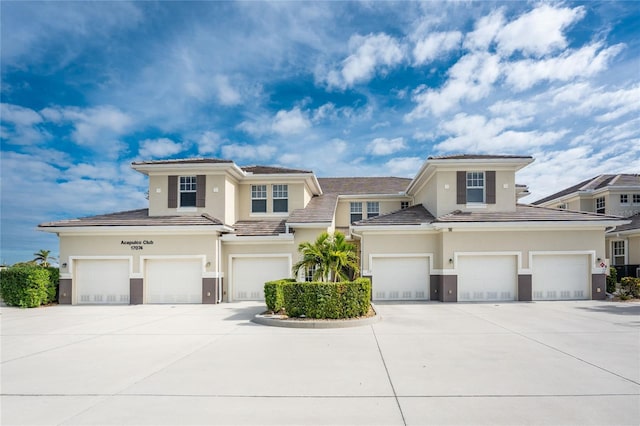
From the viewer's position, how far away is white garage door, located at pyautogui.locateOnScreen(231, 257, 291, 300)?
19188 millimetres

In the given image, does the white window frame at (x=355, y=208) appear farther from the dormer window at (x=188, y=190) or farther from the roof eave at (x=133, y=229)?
the dormer window at (x=188, y=190)

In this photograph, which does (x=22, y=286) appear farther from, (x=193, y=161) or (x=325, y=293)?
(x=325, y=293)

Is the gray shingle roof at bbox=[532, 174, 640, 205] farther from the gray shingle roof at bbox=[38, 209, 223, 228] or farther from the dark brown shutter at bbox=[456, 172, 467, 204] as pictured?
the gray shingle roof at bbox=[38, 209, 223, 228]

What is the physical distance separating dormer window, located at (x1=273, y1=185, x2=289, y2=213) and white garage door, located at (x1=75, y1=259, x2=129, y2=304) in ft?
25.5

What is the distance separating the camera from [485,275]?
18.3 meters

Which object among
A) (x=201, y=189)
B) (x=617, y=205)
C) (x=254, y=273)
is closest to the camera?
(x=254, y=273)

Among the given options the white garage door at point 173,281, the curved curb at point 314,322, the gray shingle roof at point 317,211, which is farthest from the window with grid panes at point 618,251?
the white garage door at point 173,281

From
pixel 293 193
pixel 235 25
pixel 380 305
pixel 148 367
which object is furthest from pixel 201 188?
pixel 148 367

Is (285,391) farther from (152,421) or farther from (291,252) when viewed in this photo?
(291,252)

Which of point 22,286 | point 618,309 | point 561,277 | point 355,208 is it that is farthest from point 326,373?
point 355,208

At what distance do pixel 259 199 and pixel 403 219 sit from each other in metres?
7.79

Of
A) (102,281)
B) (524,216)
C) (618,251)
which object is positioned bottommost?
(102,281)

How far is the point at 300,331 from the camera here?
452 inches

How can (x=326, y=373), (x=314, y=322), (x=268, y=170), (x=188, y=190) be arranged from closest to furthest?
(x=326, y=373), (x=314, y=322), (x=188, y=190), (x=268, y=170)
